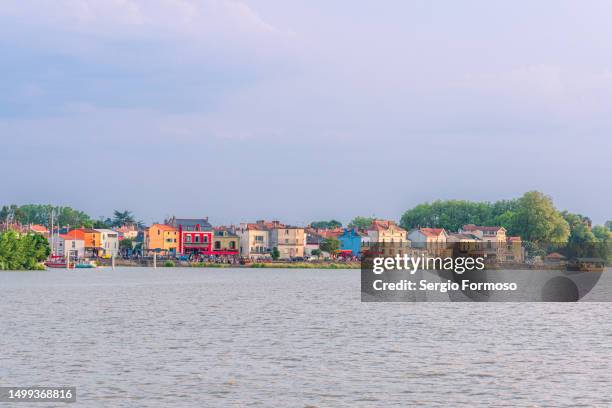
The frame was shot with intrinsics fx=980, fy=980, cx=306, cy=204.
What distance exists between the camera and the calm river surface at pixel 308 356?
30.8 m

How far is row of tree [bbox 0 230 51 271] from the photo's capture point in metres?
154

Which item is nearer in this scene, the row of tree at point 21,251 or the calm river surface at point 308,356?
the calm river surface at point 308,356

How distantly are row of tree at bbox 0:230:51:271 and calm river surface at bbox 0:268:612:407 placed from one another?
83844mm

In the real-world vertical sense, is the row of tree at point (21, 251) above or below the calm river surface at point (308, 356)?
above

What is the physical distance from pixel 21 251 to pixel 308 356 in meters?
126

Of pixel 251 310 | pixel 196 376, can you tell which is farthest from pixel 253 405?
pixel 251 310

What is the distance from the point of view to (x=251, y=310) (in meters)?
72.1

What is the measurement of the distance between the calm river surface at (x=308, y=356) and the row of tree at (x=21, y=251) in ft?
275

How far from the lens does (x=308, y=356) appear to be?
41000 millimetres

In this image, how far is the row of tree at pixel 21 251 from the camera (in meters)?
154

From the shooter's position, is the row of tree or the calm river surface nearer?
the calm river surface

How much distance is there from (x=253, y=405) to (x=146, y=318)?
3479 centimetres

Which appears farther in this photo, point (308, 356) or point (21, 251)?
point (21, 251)

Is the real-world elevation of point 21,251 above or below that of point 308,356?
above
